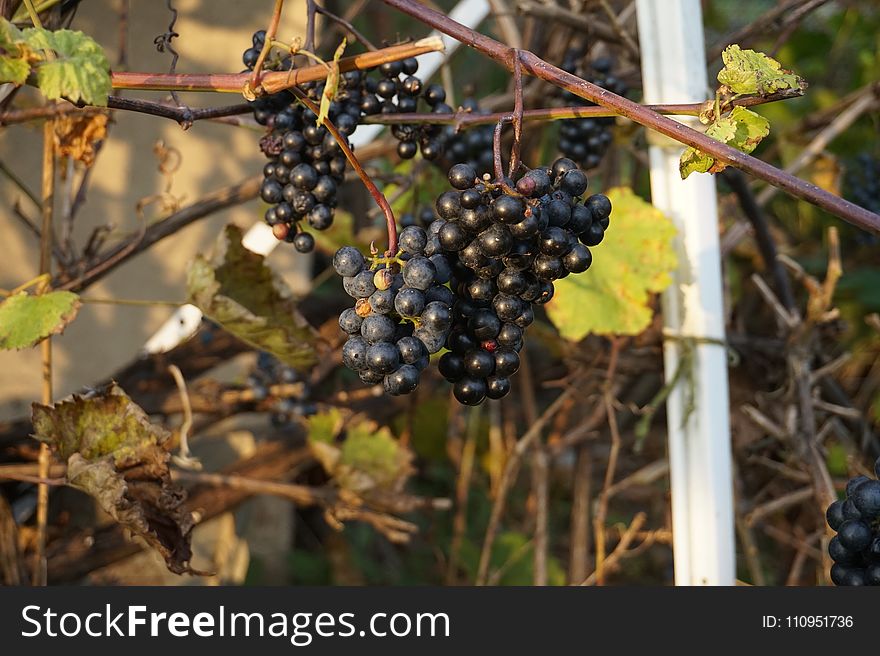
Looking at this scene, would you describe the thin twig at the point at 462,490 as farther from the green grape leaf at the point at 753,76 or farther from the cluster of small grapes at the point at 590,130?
the green grape leaf at the point at 753,76

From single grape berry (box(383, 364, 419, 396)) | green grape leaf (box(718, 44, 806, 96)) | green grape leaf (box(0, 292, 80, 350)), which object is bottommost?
single grape berry (box(383, 364, 419, 396))

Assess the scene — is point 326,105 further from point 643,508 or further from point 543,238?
point 643,508

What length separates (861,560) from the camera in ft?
3.09

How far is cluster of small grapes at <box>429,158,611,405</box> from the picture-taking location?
0.77 metres

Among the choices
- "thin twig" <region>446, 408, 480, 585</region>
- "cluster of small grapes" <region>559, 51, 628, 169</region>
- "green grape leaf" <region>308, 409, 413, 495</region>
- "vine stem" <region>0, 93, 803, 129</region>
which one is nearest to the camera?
"vine stem" <region>0, 93, 803, 129</region>

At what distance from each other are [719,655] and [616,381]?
85cm

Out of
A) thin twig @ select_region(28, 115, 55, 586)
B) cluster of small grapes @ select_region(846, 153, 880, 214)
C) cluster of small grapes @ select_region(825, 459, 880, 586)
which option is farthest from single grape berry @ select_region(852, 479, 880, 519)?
cluster of small grapes @ select_region(846, 153, 880, 214)

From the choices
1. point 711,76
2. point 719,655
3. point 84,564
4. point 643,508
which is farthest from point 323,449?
point 643,508

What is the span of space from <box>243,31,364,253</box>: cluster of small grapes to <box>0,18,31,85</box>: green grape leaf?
0.94 feet

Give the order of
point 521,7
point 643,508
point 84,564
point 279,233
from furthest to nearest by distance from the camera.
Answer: point 643,508 < point 84,564 < point 521,7 < point 279,233

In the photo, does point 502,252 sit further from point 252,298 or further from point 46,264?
point 46,264

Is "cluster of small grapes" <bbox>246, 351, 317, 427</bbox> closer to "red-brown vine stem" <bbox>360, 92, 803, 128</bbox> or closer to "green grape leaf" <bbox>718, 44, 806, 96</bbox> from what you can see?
"red-brown vine stem" <bbox>360, 92, 803, 128</bbox>

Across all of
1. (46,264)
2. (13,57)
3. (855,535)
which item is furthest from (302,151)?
(855,535)

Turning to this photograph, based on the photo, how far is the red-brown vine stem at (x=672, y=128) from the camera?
2.65 ft
